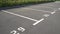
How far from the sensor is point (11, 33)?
531 centimetres

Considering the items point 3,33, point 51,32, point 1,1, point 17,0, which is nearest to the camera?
point 3,33

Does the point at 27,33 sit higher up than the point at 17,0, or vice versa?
the point at 27,33

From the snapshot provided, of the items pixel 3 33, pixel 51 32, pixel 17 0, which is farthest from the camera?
pixel 17 0

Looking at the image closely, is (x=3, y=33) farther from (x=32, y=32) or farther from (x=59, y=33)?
(x=59, y=33)

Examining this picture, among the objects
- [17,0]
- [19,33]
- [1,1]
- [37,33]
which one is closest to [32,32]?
[37,33]

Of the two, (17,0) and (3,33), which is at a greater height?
(3,33)

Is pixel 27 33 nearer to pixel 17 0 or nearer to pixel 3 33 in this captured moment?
pixel 3 33

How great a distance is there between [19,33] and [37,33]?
2.51 feet

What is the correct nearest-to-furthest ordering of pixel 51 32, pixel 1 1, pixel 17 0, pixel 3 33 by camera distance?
pixel 3 33
pixel 51 32
pixel 1 1
pixel 17 0

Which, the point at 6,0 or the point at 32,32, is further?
the point at 6,0

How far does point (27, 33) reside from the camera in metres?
5.37

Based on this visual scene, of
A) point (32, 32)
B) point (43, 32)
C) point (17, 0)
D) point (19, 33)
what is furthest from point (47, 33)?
point (17, 0)

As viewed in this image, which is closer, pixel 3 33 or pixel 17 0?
pixel 3 33

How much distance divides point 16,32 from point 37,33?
895mm
